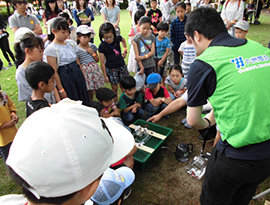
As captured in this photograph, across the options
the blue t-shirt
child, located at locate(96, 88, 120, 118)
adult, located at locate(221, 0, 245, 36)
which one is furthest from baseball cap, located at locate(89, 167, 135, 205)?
adult, located at locate(221, 0, 245, 36)

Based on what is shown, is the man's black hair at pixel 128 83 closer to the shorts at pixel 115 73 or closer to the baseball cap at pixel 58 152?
the shorts at pixel 115 73

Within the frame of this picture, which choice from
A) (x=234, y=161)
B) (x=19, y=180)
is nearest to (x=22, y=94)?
(x=19, y=180)

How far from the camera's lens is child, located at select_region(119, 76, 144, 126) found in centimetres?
367

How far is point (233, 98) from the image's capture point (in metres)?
1.29

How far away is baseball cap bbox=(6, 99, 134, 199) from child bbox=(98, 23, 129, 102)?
3.31m

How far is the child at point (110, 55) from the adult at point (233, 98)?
2526 mm

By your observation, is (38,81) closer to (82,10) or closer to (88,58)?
(88,58)

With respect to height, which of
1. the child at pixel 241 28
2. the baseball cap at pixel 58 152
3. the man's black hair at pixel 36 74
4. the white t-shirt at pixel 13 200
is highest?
the baseball cap at pixel 58 152

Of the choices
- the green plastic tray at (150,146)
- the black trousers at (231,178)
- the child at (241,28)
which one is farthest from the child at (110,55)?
the black trousers at (231,178)

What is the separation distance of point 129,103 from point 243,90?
2702mm

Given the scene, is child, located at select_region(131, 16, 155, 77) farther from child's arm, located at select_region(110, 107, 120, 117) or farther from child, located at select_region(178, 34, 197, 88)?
Result: child's arm, located at select_region(110, 107, 120, 117)

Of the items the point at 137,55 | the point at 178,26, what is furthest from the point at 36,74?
the point at 178,26

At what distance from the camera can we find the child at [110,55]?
12.3 ft

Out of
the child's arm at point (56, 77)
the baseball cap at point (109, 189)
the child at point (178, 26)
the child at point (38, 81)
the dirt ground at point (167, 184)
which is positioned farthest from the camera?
the child at point (178, 26)
